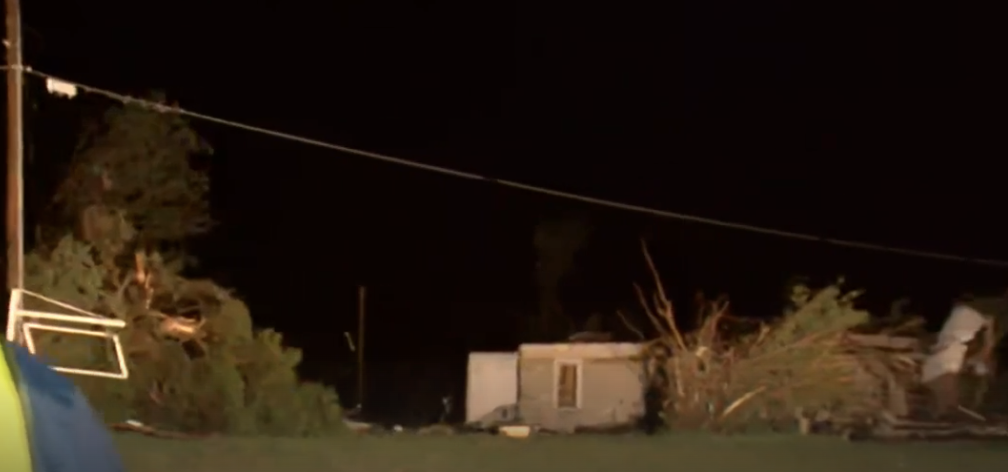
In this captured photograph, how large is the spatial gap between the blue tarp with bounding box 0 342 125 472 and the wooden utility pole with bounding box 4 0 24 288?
5.50 metres

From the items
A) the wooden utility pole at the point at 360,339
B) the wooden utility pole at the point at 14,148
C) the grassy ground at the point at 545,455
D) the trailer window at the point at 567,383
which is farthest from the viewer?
the wooden utility pole at the point at 360,339

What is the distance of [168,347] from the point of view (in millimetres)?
10344

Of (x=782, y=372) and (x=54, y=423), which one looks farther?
(x=782, y=372)

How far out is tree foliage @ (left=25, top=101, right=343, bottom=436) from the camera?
9672mm

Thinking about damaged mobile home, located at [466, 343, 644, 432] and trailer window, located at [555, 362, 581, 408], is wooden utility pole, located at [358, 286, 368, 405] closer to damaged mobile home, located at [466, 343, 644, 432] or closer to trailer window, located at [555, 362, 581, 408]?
damaged mobile home, located at [466, 343, 644, 432]

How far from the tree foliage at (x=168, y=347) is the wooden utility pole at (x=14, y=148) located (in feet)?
1.59

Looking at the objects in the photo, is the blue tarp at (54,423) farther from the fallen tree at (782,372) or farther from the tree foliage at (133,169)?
the tree foliage at (133,169)

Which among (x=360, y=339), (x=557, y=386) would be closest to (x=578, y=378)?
(x=557, y=386)

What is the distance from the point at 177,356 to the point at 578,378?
6.39 meters

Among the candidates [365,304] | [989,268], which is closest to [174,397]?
[989,268]

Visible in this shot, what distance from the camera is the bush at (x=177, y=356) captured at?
9664 millimetres

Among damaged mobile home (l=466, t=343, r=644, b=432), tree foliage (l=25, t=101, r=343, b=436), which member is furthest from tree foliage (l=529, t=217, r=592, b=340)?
tree foliage (l=25, t=101, r=343, b=436)

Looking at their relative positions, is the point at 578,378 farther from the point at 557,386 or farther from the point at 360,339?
the point at 360,339

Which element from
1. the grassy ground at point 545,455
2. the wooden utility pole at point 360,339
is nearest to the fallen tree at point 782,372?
the grassy ground at point 545,455
